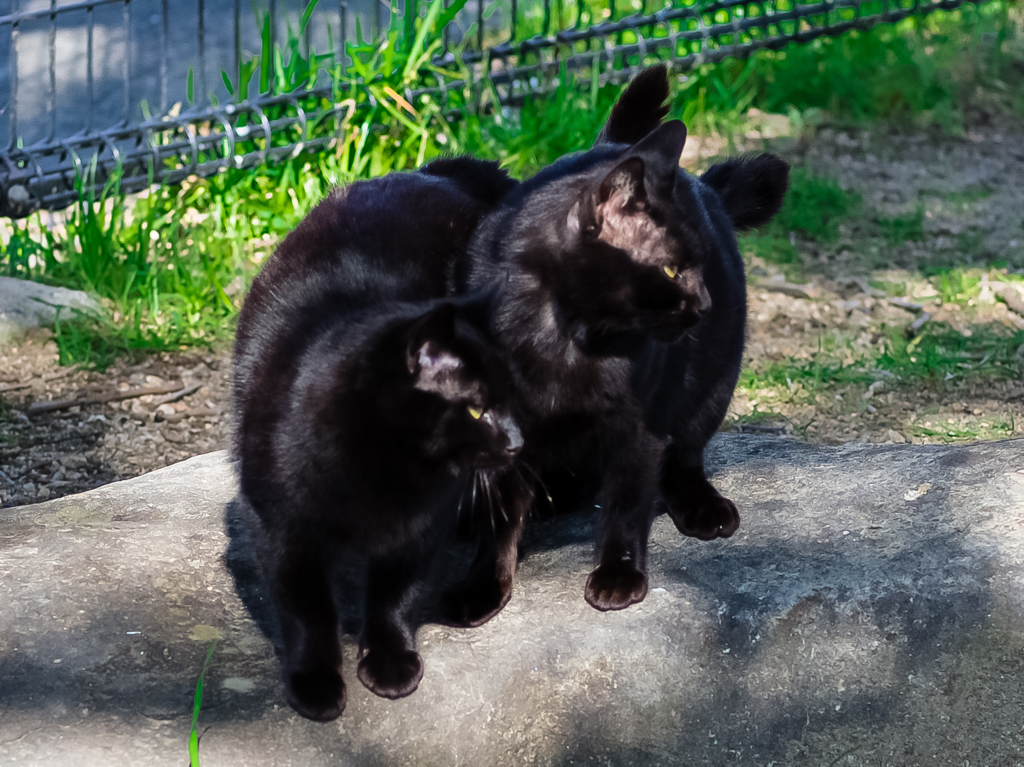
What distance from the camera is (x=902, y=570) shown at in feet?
7.20

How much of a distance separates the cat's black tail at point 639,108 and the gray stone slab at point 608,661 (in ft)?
3.35

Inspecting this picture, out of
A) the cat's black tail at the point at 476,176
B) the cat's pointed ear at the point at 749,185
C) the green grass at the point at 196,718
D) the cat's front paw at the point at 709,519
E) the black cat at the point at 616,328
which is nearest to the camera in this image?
the green grass at the point at 196,718

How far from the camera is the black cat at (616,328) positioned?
201 centimetres

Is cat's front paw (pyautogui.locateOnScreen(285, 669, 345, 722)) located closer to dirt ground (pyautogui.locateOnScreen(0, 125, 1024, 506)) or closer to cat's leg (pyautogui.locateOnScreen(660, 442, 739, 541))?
cat's leg (pyautogui.locateOnScreen(660, 442, 739, 541))

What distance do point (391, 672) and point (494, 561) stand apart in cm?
38

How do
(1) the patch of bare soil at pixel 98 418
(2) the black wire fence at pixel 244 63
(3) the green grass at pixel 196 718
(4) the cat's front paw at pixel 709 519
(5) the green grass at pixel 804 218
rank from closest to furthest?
(3) the green grass at pixel 196 718, (4) the cat's front paw at pixel 709 519, (1) the patch of bare soil at pixel 98 418, (2) the black wire fence at pixel 244 63, (5) the green grass at pixel 804 218

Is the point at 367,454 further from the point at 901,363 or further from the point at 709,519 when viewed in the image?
the point at 901,363

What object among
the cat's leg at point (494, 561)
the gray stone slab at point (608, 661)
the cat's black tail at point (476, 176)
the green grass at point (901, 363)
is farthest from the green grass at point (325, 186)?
the cat's leg at point (494, 561)

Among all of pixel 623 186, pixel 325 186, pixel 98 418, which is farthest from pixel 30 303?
pixel 623 186

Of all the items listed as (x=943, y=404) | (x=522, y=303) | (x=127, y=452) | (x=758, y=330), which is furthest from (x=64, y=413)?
(x=943, y=404)

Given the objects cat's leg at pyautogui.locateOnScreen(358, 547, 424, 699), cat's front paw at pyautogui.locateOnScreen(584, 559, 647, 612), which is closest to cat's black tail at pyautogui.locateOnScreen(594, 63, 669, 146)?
cat's front paw at pyautogui.locateOnScreen(584, 559, 647, 612)

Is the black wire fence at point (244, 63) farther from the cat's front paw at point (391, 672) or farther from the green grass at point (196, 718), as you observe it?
the cat's front paw at point (391, 672)

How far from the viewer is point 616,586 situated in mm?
2215

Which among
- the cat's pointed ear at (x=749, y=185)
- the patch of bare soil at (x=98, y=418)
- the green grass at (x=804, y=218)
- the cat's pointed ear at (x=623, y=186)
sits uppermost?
the cat's pointed ear at (x=623, y=186)
